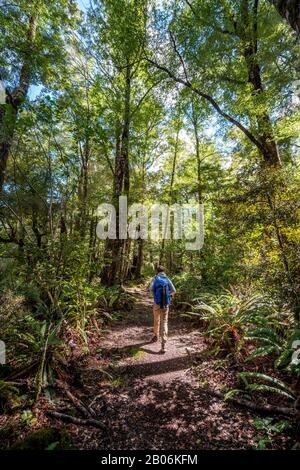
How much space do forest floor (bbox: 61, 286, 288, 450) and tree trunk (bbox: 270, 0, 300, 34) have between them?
5661 millimetres

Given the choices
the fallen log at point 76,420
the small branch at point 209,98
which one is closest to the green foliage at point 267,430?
the fallen log at point 76,420

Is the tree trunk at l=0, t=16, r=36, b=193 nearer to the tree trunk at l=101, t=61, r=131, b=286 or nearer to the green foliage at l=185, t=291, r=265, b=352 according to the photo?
the tree trunk at l=101, t=61, r=131, b=286

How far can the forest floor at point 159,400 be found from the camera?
9.04ft

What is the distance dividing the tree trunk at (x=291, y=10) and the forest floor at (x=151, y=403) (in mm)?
5640

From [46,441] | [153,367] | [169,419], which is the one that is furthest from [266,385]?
[46,441]

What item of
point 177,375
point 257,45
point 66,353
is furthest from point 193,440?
point 257,45

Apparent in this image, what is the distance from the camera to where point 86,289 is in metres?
5.80

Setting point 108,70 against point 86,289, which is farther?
point 108,70

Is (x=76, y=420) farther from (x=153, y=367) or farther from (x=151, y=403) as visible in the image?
(x=153, y=367)

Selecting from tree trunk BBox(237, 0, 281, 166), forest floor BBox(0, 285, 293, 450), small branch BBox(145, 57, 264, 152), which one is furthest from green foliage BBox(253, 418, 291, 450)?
small branch BBox(145, 57, 264, 152)

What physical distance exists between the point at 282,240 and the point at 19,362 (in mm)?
5598

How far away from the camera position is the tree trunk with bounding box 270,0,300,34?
3.03 metres

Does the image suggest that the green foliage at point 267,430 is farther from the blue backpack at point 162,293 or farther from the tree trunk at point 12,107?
the tree trunk at point 12,107

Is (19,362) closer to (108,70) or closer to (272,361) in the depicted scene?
(272,361)
